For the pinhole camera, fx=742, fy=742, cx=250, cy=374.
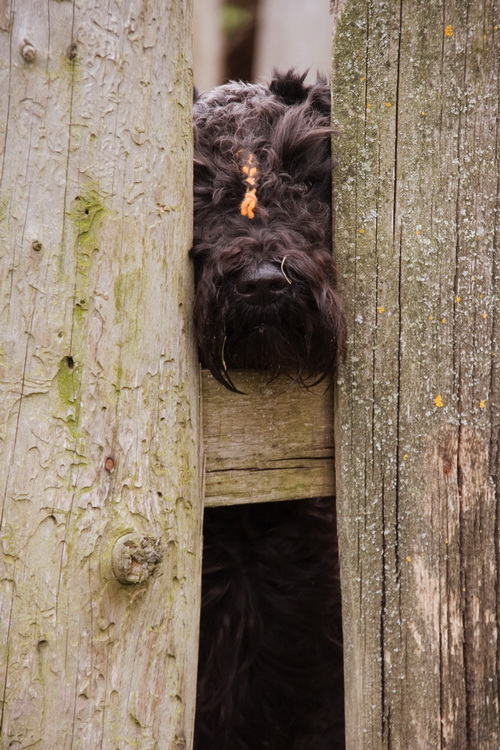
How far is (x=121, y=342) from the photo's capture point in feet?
5.65

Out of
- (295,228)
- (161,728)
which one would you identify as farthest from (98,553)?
(295,228)

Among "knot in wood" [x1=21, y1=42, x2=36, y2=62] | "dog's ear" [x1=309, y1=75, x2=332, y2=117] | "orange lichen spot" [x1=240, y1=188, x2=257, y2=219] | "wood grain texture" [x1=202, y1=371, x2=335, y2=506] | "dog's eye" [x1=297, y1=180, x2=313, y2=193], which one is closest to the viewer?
"knot in wood" [x1=21, y1=42, x2=36, y2=62]

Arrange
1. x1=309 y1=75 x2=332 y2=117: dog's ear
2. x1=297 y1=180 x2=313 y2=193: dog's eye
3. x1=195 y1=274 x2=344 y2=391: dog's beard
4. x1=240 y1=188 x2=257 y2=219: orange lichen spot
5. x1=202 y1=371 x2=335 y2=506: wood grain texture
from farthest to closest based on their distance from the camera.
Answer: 1. x1=309 y1=75 x2=332 y2=117: dog's ear
2. x1=297 y1=180 x2=313 y2=193: dog's eye
3. x1=240 y1=188 x2=257 y2=219: orange lichen spot
4. x1=202 y1=371 x2=335 y2=506: wood grain texture
5. x1=195 y1=274 x2=344 y2=391: dog's beard

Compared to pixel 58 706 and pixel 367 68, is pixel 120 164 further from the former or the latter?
pixel 58 706

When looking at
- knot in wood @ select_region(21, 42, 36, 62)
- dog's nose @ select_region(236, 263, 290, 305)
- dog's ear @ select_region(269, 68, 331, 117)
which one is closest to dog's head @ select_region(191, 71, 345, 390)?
dog's nose @ select_region(236, 263, 290, 305)

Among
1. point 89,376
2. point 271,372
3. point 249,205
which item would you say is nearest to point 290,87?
point 249,205

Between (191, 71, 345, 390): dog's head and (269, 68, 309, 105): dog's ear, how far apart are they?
0.17 m

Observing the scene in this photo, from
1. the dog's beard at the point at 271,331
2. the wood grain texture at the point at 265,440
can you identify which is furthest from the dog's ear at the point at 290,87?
the wood grain texture at the point at 265,440

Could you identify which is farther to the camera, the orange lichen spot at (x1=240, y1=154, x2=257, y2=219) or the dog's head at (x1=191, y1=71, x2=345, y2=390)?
the orange lichen spot at (x1=240, y1=154, x2=257, y2=219)

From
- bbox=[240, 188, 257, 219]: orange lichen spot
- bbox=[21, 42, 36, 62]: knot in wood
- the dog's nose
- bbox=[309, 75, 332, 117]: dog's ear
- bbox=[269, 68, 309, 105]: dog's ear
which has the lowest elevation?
the dog's nose

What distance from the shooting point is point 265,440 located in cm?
203

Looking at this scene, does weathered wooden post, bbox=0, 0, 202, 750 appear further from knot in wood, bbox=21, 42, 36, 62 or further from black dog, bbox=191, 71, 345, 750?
black dog, bbox=191, 71, 345, 750

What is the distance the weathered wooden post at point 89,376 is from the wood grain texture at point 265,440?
22 cm

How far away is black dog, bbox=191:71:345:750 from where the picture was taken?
1.96 m
